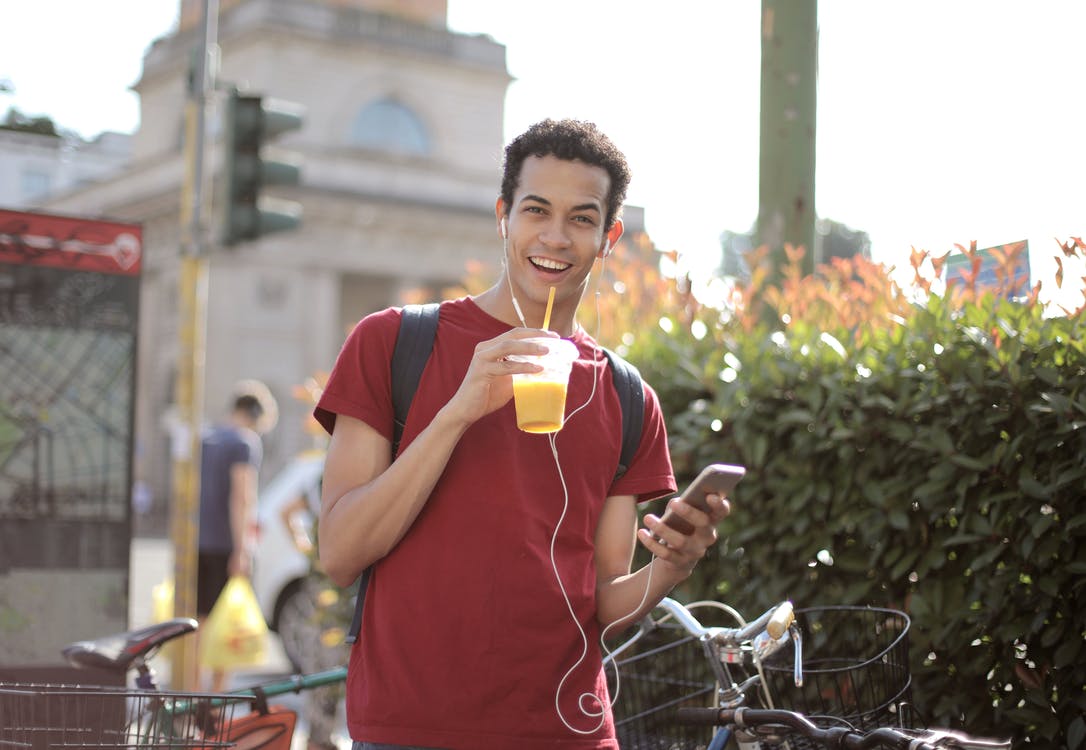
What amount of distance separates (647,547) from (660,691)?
1841mm

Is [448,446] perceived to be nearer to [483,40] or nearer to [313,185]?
[313,185]

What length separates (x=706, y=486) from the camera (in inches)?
93.9

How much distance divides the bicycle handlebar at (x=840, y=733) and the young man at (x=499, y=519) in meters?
0.36

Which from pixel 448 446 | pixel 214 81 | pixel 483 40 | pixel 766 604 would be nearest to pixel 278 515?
pixel 214 81

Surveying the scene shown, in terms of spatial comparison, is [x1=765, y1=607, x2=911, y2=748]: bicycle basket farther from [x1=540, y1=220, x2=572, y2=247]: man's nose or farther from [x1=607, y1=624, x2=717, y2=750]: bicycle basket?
[x1=540, y1=220, x2=572, y2=247]: man's nose

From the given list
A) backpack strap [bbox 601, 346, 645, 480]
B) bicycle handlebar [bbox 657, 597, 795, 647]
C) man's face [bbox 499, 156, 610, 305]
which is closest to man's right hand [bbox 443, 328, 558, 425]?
man's face [bbox 499, 156, 610, 305]

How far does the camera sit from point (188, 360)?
30.8 ft

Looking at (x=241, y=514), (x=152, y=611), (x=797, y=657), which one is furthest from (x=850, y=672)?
(x=152, y=611)

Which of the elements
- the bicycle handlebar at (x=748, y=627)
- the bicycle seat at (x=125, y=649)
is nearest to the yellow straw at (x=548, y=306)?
the bicycle handlebar at (x=748, y=627)

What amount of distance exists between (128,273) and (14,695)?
3144mm

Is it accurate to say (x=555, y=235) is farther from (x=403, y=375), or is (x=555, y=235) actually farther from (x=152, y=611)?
(x=152, y=611)

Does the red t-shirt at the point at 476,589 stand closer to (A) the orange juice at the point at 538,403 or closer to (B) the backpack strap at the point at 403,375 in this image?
(B) the backpack strap at the point at 403,375

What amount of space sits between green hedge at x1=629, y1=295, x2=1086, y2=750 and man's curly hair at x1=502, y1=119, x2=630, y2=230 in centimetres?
162

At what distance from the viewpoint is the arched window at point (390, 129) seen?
167 ft
